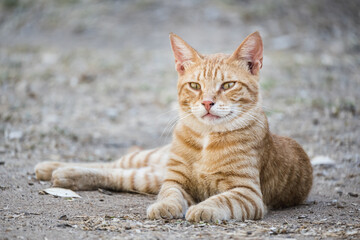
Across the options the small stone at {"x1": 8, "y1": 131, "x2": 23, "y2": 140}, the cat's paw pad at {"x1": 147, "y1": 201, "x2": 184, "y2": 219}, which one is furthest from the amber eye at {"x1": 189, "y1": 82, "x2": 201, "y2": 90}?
the small stone at {"x1": 8, "y1": 131, "x2": 23, "y2": 140}

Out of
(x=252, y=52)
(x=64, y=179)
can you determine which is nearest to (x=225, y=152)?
(x=252, y=52)

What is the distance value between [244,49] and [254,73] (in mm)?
240

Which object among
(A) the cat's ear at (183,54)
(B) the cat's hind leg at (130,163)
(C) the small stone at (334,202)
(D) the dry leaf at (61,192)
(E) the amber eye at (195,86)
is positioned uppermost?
(A) the cat's ear at (183,54)

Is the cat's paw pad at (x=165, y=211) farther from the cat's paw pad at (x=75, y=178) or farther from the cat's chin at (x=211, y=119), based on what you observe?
the cat's paw pad at (x=75, y=178)

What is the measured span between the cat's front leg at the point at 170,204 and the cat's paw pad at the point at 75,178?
906mm

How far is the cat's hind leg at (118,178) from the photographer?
412 centimetres

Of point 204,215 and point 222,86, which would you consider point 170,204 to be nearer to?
point 204,215

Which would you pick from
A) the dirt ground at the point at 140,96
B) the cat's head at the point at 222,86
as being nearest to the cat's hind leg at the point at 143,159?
the dirt ground at the point at 140,96

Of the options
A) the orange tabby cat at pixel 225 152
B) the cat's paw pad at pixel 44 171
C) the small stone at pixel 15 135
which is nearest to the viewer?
the orange tabby cat at pixel 225 152

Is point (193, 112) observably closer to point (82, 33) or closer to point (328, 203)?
point (328, 203)

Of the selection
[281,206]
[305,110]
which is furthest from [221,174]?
[305,110]

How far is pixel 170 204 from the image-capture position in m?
3.24

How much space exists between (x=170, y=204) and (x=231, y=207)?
45 centimetres

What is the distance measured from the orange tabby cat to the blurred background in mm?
703
